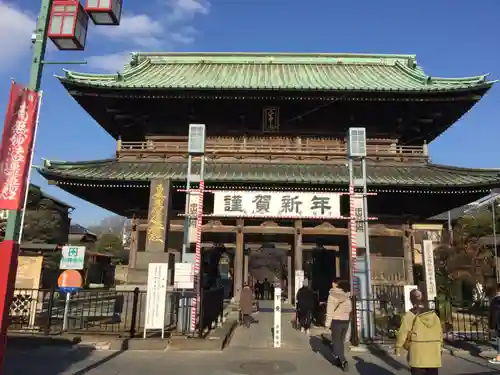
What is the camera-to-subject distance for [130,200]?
1667 cm

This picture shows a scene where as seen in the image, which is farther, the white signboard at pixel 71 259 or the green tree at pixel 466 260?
the green tree at pixel 466 260

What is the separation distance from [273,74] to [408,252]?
1094 cm

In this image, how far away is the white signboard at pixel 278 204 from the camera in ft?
35.7

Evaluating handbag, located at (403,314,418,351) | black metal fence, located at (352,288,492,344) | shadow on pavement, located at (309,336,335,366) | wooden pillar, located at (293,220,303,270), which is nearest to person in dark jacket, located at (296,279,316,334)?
shadow on pavement, located at (309,336,335,366)

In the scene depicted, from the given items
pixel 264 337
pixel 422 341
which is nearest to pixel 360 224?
pixel 264 337

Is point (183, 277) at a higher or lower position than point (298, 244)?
lower

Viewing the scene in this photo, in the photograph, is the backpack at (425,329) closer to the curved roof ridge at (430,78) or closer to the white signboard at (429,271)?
the white signboard at (429,271)

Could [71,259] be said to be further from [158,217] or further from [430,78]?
[430,78]

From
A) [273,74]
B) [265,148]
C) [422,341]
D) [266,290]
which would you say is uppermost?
[273,74]

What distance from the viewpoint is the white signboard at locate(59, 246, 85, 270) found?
11.3m

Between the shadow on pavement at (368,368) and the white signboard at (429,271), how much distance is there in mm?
3240

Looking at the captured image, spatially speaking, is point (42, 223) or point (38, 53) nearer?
point (38, 53)

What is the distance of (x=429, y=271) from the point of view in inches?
420

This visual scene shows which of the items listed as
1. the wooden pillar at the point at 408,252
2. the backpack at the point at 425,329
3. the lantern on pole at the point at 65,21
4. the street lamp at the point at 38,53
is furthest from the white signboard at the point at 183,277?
the wooden pillar at the point at 408,252
